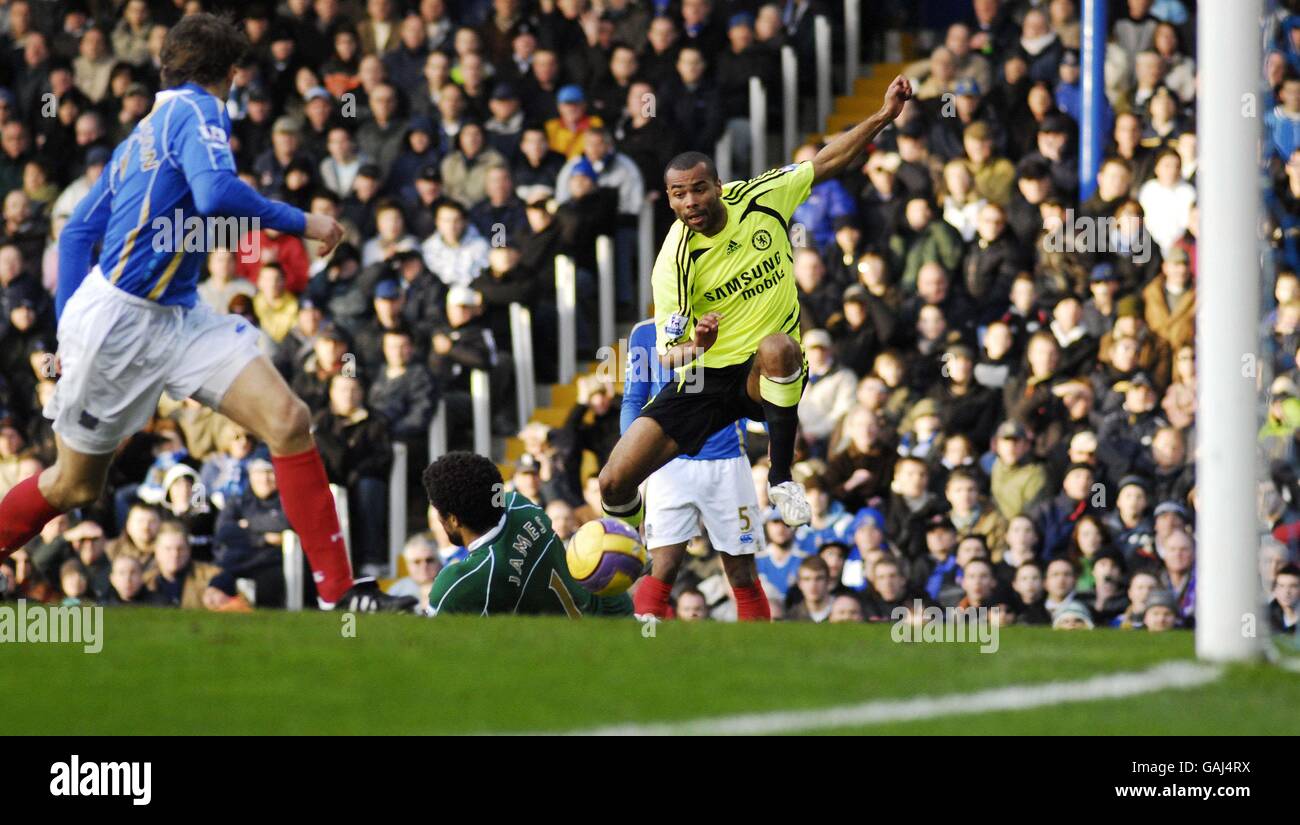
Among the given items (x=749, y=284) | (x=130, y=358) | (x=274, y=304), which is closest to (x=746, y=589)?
(x=749, y=284)

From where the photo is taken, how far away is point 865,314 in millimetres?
13234

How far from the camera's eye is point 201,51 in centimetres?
827

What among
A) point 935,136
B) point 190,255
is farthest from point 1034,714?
point 935,136

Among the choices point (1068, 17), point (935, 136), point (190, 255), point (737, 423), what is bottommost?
point (737, 423)

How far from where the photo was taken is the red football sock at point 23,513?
28.6ft

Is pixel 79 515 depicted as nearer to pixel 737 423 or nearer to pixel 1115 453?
pixel 737 423

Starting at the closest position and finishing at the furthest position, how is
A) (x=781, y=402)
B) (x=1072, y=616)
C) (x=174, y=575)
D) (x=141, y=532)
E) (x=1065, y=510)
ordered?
1. (x=781, y=402)
2. (x=1072, y=616)
3. (x=1065, y=510)
4. (x=174, y=575)
5. (x=141, y=532)

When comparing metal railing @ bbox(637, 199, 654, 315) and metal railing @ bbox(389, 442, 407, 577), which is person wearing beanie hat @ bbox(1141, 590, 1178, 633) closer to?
Result: metal railing @ bbox(637, 199, 654, 315)

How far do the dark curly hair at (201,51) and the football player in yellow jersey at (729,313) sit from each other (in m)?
2.21

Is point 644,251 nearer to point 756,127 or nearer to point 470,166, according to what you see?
point 756,127

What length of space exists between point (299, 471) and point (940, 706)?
10.7ft

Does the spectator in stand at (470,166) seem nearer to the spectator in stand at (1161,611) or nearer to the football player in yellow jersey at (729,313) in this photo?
the football player in yellow jersey at (729,313)

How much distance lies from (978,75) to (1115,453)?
3.83m
